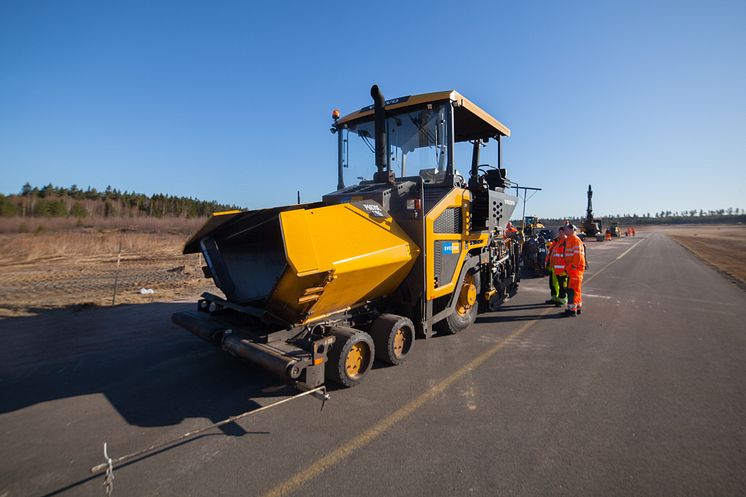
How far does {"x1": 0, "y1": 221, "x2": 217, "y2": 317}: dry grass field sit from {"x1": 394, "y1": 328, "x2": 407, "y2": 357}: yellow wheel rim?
6.38m

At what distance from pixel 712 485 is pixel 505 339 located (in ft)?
10.3

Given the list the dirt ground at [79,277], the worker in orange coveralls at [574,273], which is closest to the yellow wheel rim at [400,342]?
the worker in orange coveralls at [574,273]

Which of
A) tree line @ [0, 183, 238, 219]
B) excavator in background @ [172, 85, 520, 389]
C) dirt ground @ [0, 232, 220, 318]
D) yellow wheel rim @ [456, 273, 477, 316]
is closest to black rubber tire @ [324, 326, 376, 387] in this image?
excavator in background @ [172, 85, 520, 389]

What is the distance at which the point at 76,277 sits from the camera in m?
12.1

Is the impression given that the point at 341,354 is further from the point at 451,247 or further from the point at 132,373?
the point at 132,373

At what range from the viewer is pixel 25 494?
2.32m

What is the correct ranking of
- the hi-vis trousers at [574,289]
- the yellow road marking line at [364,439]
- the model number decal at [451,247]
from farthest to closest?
the hi-vis trousers at [574,289] → the model number decal at [451,247] → the yellow road marking line at [364,439]

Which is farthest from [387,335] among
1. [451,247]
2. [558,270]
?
[558,270]

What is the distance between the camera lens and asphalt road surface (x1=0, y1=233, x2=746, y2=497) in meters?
2.44

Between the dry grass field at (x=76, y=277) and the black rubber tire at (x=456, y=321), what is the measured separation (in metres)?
6.25

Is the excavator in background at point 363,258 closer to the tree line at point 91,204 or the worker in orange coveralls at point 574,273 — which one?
the worker in orange coveralls at point 574,273

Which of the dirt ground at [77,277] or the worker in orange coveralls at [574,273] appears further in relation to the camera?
the dirt ground at [77,277]

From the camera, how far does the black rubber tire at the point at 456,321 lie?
564 cm

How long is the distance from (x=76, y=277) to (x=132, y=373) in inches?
416
